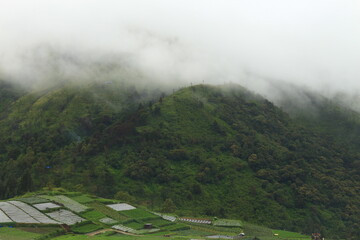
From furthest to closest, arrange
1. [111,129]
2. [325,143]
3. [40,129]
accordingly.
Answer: [325,143]
[40,129]
[111,129]

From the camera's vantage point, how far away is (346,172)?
17150cm

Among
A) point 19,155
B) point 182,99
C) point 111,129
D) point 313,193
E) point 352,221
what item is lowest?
point 352,221

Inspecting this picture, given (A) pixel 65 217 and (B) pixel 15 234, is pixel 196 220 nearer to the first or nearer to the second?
(A) pixel 65 217

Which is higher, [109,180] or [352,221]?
[109,180]

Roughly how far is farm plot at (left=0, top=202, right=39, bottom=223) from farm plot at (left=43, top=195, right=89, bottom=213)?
506 inches

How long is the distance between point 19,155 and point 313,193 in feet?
383

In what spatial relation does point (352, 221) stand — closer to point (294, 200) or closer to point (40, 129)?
point (294, 200)

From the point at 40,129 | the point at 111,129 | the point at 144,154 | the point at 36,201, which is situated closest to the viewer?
the point at 36,201

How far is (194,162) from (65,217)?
72.3 metres

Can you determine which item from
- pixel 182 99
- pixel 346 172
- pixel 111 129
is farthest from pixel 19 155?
pixel 346 172

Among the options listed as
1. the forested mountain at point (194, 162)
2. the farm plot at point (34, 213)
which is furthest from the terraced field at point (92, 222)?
the forested mountain at point (194, 162)

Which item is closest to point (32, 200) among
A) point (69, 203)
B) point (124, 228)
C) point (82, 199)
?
point (69, 203)

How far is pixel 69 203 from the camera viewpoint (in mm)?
102062

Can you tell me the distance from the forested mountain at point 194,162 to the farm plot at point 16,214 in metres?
33.1
